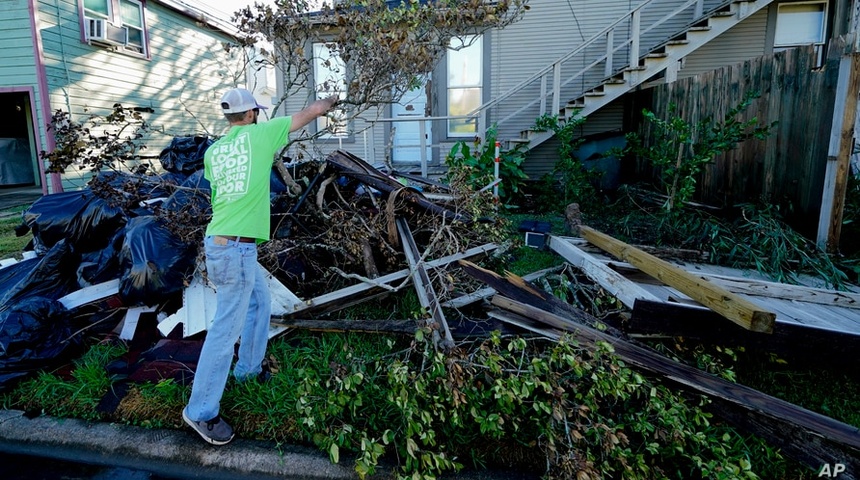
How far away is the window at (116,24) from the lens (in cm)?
1057

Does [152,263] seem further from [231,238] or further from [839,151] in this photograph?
[839,151]

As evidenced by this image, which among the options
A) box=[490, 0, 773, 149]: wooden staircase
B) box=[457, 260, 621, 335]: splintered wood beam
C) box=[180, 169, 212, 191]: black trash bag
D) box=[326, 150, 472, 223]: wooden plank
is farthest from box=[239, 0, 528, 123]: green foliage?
box=[490, 0, 773, 149]: wooden staircase

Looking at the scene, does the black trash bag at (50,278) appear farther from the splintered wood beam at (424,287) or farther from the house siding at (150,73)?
the house siding at (150,73)

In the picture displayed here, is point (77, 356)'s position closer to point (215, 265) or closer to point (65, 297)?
point (65, 297)

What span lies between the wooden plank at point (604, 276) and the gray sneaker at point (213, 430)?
2.61m

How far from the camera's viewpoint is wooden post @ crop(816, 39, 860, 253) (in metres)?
4.31

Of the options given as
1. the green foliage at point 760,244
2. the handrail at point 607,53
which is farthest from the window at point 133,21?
the green foliage at point 760,244

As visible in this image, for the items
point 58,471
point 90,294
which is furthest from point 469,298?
point 90,294

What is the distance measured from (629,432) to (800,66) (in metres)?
4.57

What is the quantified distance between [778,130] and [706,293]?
3.64 meters

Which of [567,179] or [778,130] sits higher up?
[778,130]

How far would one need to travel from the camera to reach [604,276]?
3.82 m

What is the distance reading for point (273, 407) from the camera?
9.71 feet

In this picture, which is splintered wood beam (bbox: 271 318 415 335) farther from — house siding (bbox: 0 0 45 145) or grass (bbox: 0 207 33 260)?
house siding (bbox: 0 0 45 145)
